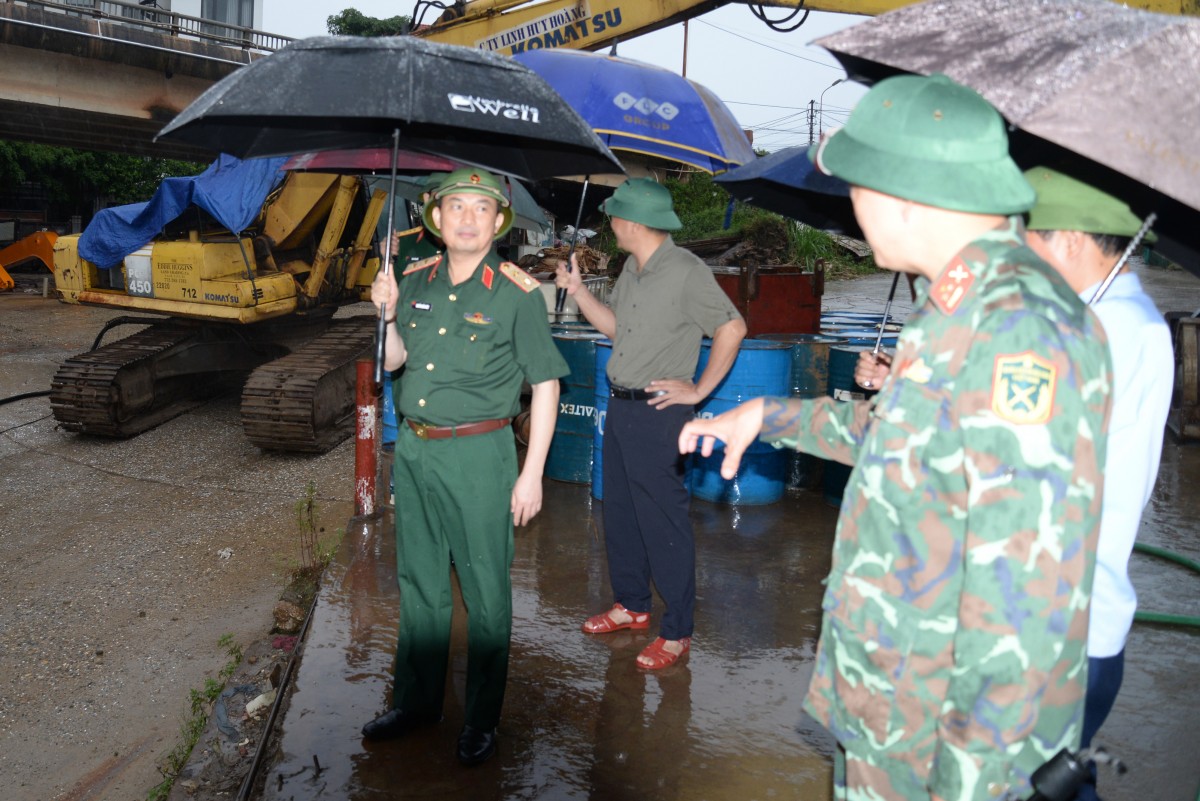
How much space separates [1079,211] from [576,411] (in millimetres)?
4554

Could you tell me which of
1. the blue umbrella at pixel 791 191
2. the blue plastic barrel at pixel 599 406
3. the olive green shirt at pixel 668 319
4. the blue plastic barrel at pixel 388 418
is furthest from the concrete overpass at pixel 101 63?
the blue umbrella at pixel 791 191

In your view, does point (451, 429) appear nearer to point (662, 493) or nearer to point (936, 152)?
point (662, 493)

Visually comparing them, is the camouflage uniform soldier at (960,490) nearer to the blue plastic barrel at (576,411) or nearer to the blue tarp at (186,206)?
the blue plastic barrel at (576,411)

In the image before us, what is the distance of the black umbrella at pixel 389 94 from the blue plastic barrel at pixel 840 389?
2.57 m

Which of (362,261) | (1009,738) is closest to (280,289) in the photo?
(362,261)

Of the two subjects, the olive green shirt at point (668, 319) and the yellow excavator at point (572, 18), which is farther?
the yellow excavator at point (572, 18)

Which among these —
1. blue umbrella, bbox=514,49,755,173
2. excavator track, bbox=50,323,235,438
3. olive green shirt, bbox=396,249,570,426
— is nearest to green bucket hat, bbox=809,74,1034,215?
olive green shirt, bbox=396,249,570,426

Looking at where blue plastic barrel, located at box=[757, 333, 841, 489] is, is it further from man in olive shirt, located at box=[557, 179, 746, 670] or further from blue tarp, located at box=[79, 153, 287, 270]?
blue tarp, located at box=[79, 153, 287, 270]

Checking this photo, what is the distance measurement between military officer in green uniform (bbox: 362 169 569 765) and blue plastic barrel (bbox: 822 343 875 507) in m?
2.56

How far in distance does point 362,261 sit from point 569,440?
5025 mm

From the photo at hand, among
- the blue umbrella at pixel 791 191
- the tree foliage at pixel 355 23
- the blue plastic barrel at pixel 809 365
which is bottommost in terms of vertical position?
the blue plastic barrel at pixel 809 365

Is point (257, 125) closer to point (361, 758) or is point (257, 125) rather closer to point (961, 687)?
point (361, 758)

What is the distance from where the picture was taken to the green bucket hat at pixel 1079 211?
7.05 feet

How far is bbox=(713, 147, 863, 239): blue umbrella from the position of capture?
3.74 meters
